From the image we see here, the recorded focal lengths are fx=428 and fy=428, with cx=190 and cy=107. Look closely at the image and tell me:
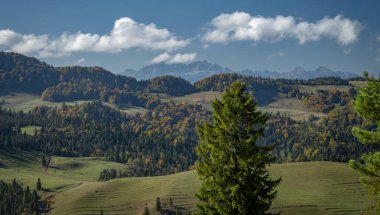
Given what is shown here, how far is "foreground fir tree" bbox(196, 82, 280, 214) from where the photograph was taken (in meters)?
33.3

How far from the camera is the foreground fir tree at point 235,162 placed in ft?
109

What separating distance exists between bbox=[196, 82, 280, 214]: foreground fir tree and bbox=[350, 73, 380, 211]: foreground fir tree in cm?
690

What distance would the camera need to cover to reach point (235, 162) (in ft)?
112

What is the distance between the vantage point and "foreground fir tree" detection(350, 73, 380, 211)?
91.4 ft

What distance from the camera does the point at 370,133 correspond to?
28.4 m

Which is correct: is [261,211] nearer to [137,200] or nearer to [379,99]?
[379,99]

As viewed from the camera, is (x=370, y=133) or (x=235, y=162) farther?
(x=235, y=162)

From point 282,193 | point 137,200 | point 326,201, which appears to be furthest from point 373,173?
point 137,200

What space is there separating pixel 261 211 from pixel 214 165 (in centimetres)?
513

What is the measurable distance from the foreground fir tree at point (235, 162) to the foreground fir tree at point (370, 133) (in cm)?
690

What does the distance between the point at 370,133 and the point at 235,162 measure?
415 inches

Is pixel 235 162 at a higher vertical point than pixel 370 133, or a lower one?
lower

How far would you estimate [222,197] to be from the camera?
33.2 metres

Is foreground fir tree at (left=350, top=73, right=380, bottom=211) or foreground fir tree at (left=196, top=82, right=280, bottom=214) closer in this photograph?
foreground fir tree at (left=350, top=73, right=380, bottom=211)
